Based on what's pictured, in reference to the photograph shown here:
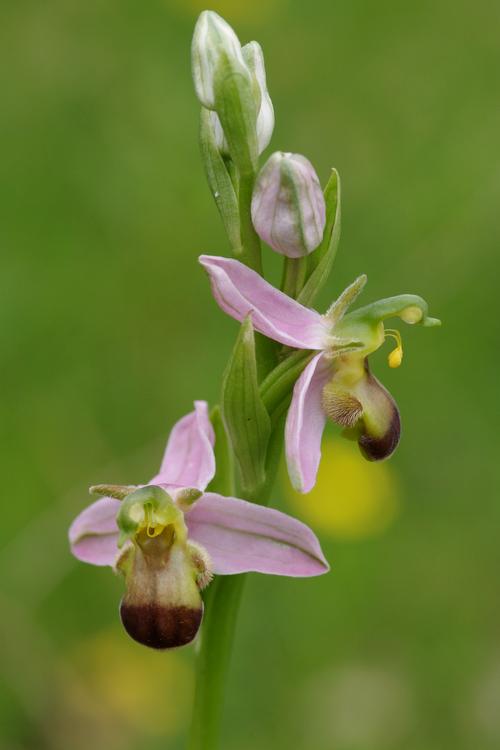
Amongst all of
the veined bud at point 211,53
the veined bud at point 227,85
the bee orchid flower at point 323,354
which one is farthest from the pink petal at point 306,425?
the veined bud at point 211,53

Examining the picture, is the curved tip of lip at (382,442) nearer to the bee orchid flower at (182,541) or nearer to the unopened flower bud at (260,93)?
the bee orchid flower at (182,541)

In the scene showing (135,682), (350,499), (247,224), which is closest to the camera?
(247,224)

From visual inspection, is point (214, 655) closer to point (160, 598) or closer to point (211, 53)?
point (160, 598)

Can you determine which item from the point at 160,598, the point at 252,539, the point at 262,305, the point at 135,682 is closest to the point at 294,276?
the point at 262,305

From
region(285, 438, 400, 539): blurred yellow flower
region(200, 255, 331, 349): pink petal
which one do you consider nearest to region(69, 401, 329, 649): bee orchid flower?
region(200, 255, 331, 349): pink petal

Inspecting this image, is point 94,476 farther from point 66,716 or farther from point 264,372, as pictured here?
point 264,372

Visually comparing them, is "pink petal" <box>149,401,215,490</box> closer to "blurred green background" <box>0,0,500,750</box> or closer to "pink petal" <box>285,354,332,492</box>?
"pink petal" <box>285,354,332,492</box>

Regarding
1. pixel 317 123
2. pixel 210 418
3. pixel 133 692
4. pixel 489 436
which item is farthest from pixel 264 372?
pixel 317 123
